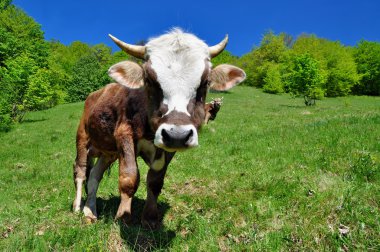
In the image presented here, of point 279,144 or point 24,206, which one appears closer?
point 24,206

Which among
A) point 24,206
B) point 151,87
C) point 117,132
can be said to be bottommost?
point 24,206

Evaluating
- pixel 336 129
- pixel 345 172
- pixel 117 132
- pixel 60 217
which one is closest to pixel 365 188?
pixel 345 172

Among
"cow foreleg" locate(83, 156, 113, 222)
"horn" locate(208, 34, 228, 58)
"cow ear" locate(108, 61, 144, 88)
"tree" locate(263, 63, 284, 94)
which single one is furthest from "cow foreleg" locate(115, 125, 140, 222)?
"tree" locate(263, 63, 284, 94)

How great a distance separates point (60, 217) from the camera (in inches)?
262

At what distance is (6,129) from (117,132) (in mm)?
24937

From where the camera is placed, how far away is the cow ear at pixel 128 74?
548 centimetres

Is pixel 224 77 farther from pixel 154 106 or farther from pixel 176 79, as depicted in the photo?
pixel 154 106

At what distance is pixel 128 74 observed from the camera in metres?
5.54

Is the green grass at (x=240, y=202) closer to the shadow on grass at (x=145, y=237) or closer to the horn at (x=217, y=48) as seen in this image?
the shadow on grass at (x=145, y=237)

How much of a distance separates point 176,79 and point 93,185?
3555 millimetres

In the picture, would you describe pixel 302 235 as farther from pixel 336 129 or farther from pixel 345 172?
pixel 336 129

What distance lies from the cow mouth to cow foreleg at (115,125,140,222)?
4.31 ft

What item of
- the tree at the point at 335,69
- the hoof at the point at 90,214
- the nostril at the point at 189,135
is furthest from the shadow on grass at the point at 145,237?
the tree at the point at 335,69

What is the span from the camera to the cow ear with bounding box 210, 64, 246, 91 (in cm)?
559
